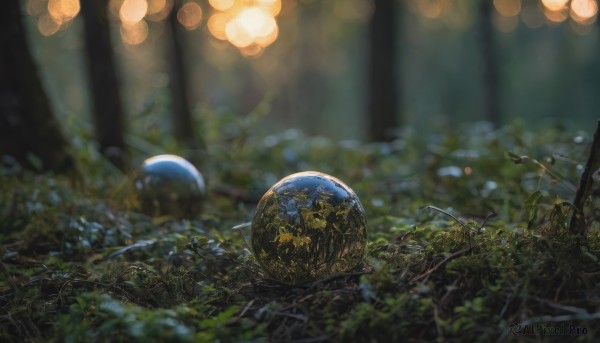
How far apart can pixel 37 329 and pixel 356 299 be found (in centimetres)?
180

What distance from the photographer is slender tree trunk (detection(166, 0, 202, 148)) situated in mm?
12184

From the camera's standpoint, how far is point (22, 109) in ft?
23.2

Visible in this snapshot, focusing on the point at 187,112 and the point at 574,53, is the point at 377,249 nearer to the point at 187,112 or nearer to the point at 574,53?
the point at 187,112

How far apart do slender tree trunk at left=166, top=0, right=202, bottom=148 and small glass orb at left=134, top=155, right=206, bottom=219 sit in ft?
21.2

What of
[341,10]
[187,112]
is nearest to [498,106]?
[187,112]

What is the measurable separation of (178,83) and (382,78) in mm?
4761

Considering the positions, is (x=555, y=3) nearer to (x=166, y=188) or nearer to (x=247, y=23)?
(x=247, y=23)

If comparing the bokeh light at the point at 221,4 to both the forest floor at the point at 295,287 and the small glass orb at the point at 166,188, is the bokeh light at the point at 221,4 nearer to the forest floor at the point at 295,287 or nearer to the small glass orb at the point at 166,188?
the small glass orb at the point at 166,188

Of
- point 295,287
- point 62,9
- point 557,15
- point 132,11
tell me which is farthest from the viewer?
point 557,15

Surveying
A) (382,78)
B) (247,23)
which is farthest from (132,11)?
(247,23)

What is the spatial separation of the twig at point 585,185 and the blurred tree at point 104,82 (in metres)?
7.09

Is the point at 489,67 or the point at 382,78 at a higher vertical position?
the point at 382,78

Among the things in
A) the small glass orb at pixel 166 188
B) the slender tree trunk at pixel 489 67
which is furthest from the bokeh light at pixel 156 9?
the small glass orb at pixel 166 188

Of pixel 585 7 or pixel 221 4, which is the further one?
pixel 221 4
